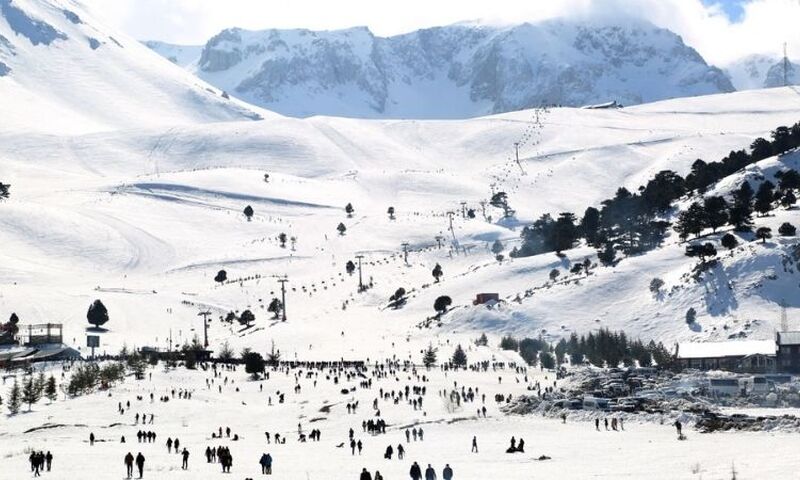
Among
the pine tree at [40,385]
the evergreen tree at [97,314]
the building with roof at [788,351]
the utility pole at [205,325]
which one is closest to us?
the pine tree at [40,385]

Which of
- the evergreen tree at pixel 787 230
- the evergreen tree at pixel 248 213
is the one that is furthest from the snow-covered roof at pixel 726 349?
the evergreen tree at pixel 248 213

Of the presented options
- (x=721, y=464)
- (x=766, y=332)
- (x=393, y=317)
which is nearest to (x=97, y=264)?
(x=393, y=317)

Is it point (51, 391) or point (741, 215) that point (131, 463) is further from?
point (741, 215)

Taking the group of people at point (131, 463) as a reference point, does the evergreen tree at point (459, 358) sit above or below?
above

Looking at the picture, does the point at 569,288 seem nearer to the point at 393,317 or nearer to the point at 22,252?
the point at 393,317

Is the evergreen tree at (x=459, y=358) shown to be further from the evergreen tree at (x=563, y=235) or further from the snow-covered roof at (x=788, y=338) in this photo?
the evergreen tree at (x=563, y=235)

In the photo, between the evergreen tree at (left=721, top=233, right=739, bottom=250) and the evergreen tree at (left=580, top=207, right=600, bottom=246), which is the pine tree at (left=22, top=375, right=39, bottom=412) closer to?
the evergreen tree at (left=721, top=233, right=739, bottom=250)

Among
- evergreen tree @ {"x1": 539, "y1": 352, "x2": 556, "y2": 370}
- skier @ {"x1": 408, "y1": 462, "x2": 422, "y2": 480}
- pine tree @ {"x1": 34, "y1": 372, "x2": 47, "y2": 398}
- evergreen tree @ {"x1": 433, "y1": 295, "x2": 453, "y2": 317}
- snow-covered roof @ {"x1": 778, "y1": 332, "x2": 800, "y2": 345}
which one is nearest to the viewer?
skier @ {"x1": 408, "y1": 462, "x2": 422, "y2": 480}

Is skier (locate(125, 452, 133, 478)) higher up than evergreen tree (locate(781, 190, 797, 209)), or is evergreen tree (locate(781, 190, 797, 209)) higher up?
evergreen tree (locate(781, 190, 797, 209))

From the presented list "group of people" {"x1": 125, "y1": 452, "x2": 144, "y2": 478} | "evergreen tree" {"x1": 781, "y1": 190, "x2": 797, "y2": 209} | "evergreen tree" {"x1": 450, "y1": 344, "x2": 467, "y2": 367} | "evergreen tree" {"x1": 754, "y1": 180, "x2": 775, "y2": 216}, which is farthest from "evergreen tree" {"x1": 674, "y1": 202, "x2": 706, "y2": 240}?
"group of people" {"x1": 125, "y1": 452, "x2": 144, "y2": 478}

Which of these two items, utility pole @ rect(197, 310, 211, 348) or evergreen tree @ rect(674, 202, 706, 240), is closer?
evergreen tree @ rect(674, 202, 706, 240)
